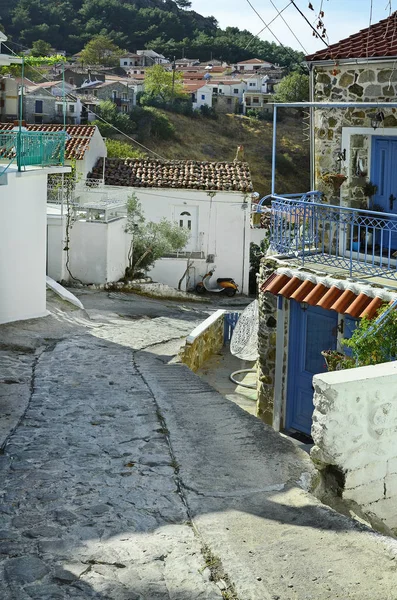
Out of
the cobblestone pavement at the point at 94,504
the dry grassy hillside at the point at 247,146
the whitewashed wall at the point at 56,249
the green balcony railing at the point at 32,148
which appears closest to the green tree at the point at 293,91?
the dry grassy hillside at the point at 247,146

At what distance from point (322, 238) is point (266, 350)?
1.88m

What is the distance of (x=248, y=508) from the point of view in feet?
20.5

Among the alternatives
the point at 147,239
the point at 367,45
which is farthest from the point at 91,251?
the point at 367,45

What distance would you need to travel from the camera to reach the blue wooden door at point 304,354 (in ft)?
37.0

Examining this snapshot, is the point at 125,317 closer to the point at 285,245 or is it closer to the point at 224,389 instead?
the point at 224,389

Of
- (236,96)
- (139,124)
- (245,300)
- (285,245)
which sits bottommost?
(245,300)

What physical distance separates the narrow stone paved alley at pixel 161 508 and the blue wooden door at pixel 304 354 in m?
2.09

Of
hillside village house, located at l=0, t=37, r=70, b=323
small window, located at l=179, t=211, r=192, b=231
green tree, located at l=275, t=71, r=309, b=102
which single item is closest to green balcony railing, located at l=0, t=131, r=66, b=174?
hillside village house, located at l=0, t=37, r=70, b=323

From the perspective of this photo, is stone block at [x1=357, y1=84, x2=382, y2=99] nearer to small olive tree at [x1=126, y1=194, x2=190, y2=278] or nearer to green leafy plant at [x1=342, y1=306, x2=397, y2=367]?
green leafy plant at [x1=342, y1=306, x2=397, y2=367]

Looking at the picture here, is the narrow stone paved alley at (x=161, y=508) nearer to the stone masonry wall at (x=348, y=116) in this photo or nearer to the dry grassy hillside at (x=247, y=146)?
the stone masonry wall at (x=348, y=116)

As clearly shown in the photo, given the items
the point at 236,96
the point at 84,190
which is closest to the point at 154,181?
the point at 84,190

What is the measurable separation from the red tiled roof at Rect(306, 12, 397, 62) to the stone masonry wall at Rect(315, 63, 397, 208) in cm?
20

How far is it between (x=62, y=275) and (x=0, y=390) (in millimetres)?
11670

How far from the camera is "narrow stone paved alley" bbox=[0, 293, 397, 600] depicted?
203 inches
